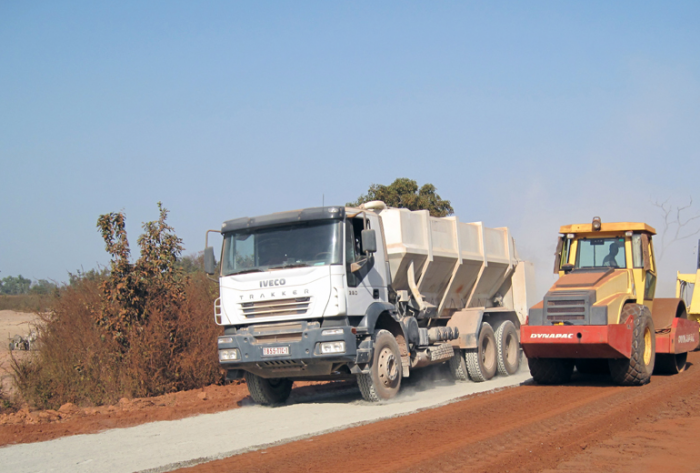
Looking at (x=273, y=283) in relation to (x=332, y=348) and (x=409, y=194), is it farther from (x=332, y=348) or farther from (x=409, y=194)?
(x=409, y=194)

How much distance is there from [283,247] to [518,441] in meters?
5.05

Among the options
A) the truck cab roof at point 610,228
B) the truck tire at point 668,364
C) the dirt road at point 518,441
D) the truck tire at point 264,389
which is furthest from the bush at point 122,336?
the truck tire at point 668,364

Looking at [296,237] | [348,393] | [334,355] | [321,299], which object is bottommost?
[348,393]

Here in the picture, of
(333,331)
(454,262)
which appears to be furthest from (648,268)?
(333,331)

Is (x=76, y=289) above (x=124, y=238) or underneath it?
underneath

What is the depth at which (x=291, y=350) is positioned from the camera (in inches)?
395

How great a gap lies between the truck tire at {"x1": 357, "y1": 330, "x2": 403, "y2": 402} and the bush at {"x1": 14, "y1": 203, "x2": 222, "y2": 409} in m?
4.56

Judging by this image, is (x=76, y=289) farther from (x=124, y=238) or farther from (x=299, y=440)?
(x=299, y=440)

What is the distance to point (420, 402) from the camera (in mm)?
10773

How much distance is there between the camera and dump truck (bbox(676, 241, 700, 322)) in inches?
790

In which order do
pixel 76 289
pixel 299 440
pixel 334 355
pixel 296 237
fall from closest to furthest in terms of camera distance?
1. pixel 299 440
2. pixel 334 355
3. pixel 296 237
4. pixel 76 289

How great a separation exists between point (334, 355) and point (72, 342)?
5911mm

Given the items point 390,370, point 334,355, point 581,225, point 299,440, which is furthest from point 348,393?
point 581,225

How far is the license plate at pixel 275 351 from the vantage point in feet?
33.1
